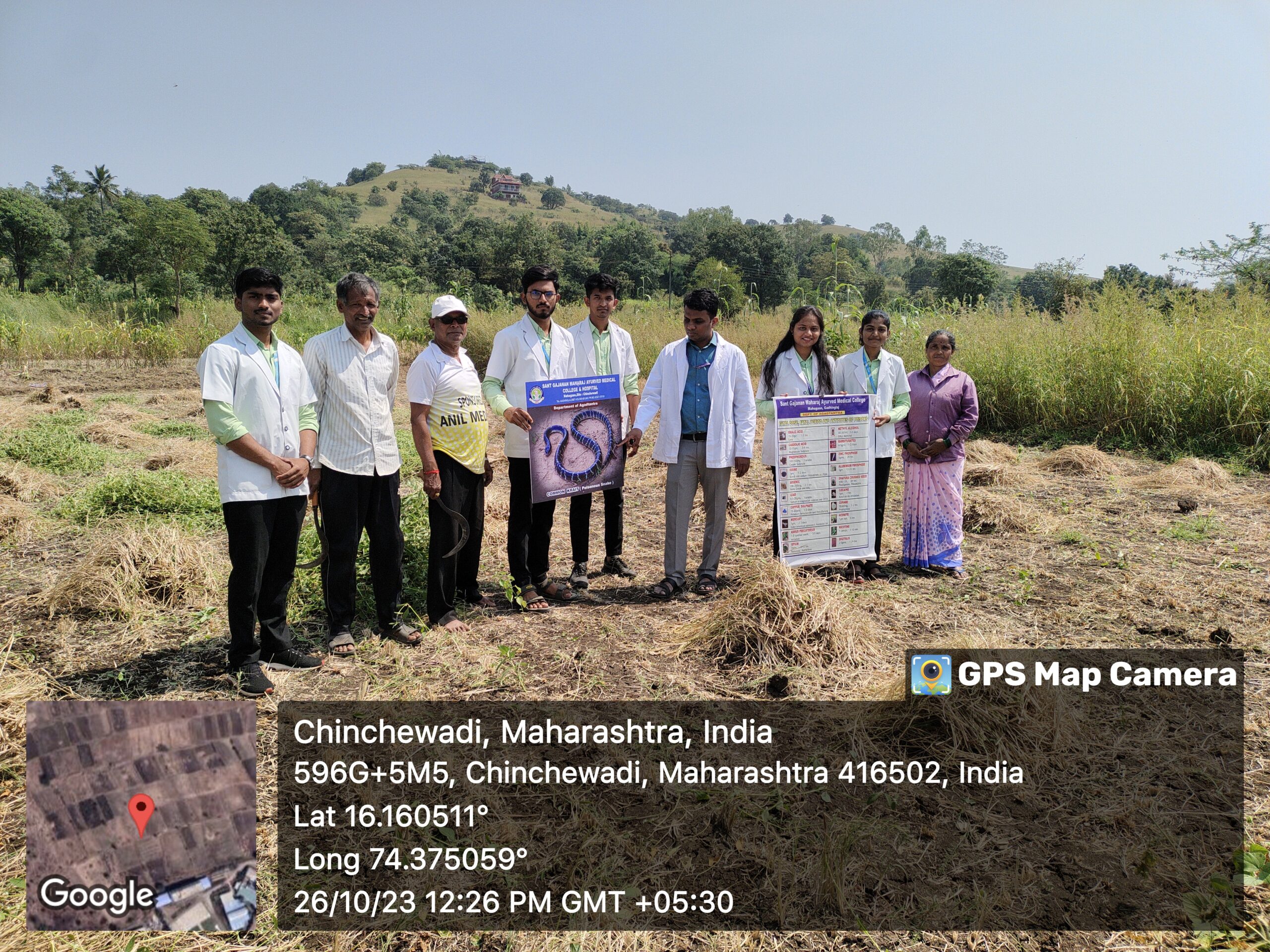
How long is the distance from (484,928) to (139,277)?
36.2 m

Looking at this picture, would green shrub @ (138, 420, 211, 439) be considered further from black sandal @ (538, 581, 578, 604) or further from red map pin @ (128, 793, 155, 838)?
red map pin @ (128, 793, 155, 838)

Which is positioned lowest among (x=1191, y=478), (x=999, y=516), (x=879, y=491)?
(x=999, y=516)

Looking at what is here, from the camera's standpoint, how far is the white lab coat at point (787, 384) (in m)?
4.64

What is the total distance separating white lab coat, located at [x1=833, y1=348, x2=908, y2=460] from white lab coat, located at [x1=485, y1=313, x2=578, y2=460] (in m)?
1.84

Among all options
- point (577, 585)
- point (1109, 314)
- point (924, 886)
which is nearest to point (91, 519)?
point (577, 585)

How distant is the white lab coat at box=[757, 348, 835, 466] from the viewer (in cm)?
464

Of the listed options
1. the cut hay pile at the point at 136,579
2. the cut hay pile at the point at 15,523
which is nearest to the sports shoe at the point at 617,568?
the cut hay pile at the point at 136,579

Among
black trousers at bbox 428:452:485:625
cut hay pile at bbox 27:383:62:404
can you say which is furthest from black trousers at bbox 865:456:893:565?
cut hay pile at bbox 27:383:62:404

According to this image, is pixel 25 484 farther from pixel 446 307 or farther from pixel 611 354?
pixel 611 354

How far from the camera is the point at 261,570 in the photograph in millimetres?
3271

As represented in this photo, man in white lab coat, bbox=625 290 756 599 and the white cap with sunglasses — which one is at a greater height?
the white cap with sunglasses

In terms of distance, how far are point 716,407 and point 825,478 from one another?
82 centimetres

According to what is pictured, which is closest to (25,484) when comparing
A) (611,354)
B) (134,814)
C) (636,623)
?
(611,354)

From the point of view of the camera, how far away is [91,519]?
5484 mm
